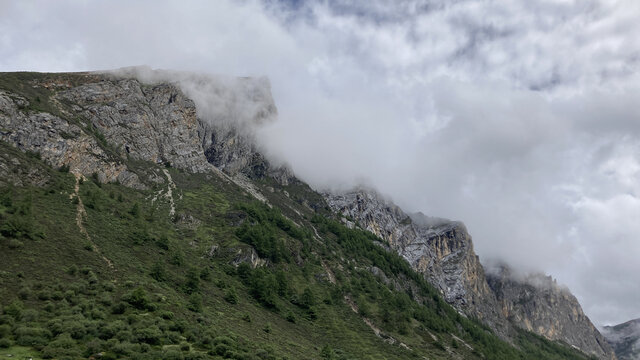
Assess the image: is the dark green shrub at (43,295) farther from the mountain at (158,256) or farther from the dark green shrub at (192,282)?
the dark green shrub at (192,282)

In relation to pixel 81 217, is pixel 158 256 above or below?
below

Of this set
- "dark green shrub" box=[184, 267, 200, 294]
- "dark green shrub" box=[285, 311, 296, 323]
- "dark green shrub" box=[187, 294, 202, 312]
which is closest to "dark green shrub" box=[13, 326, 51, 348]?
"dark green shrub" box=[187, 294, 202, 312]

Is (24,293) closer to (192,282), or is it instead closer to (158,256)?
(192,282)

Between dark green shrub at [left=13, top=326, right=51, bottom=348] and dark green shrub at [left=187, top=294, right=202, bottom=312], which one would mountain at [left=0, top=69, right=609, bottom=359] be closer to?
dark green shrub at [left=13, top=326, right=51, bottom=348]

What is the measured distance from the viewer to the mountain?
48.3 meters

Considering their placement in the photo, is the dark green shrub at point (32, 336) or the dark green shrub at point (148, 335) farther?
the dark green shrub at point (148, 335)

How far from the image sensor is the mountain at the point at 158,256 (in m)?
48.3

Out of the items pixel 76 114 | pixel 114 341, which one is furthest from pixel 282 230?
pixel 114 341

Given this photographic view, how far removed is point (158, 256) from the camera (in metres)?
85.6

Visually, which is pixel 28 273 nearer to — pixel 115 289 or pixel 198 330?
pixel 115 289

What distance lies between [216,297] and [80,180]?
53.6m

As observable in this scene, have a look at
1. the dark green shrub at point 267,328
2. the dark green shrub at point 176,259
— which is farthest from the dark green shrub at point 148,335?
the dark green shrub at point 176,259

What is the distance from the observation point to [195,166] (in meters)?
168

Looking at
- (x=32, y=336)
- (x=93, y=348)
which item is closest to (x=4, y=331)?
(x=32, y=336)
